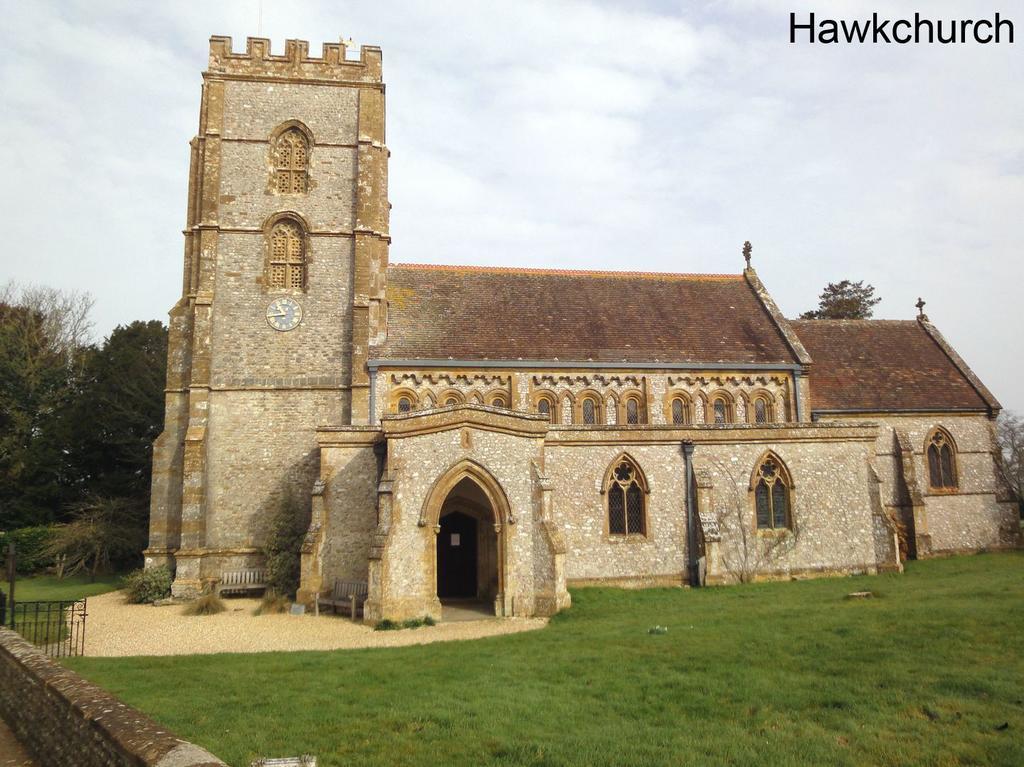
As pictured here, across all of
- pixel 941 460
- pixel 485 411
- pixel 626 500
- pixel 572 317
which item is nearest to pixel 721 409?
pixel 572 317

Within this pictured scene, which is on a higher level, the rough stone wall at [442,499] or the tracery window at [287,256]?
the tracery window at [287,256]

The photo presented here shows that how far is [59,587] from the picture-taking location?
26000mm

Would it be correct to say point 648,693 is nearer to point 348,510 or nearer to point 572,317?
point 348,510

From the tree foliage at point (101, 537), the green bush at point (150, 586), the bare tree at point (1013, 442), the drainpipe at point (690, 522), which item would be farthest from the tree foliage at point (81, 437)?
the bare tree at point (1013, 442)

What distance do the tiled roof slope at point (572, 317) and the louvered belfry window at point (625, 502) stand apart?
5975mm

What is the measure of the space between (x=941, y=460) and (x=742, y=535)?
478 inches

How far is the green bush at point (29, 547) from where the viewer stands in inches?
1152

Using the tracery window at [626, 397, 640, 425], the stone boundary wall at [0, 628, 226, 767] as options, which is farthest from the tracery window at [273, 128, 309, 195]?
the stone boundary wall at [0, 628, 226, 767]

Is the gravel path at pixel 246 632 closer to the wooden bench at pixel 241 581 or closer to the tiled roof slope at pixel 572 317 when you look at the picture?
the wooden bench at pixel 241 581

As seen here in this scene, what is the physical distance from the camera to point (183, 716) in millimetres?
8992

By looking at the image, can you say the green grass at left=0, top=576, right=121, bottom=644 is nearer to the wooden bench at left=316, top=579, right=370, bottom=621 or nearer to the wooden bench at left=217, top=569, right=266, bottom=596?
the wooden bench at left=217, top=569, right=266, bottom=596

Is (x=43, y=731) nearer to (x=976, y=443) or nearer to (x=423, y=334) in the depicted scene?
(x=423, y=334)

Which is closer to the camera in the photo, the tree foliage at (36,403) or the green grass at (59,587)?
the green grass at (59,587)

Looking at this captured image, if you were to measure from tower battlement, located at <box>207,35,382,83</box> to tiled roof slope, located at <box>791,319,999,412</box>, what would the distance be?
68.1 feet
